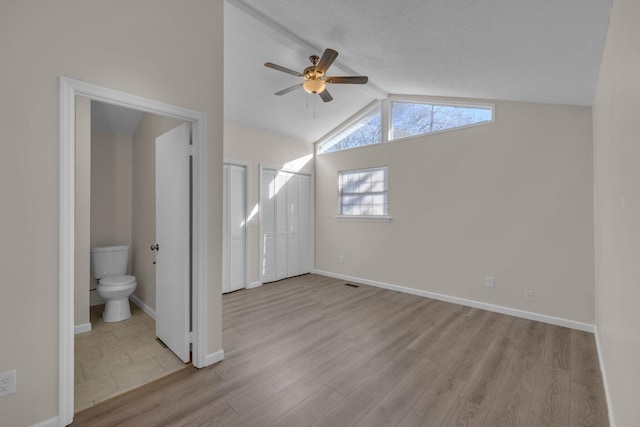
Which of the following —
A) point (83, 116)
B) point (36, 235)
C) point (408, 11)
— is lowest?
point (36, 235)

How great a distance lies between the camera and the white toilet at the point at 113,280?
304cm

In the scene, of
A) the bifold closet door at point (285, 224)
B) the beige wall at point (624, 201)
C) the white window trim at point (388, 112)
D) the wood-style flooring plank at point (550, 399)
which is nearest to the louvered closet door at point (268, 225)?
the bifold closet door at point (285, 224)

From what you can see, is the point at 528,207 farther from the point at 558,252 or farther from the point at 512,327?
the point at 512,327

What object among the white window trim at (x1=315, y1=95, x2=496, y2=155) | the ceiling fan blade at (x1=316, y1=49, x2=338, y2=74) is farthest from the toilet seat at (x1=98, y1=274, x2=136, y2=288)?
the white window trim at (x1=315, y1=95, x2=496, y2=155)

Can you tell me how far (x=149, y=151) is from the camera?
3.35m

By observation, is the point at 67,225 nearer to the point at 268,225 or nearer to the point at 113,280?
the point at 113,280

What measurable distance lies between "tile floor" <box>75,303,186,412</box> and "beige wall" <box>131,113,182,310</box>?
18.9 inches

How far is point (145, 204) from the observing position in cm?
349

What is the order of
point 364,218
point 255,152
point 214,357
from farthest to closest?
point 364,218 → point 255,152 → point 214,357

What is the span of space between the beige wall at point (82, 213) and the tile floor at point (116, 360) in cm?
35

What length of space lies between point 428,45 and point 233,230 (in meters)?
3.47

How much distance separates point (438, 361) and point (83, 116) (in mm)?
4150

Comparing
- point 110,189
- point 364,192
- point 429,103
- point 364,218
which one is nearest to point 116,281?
point 110,189

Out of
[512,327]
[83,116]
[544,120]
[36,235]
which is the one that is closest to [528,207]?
[544,120]
